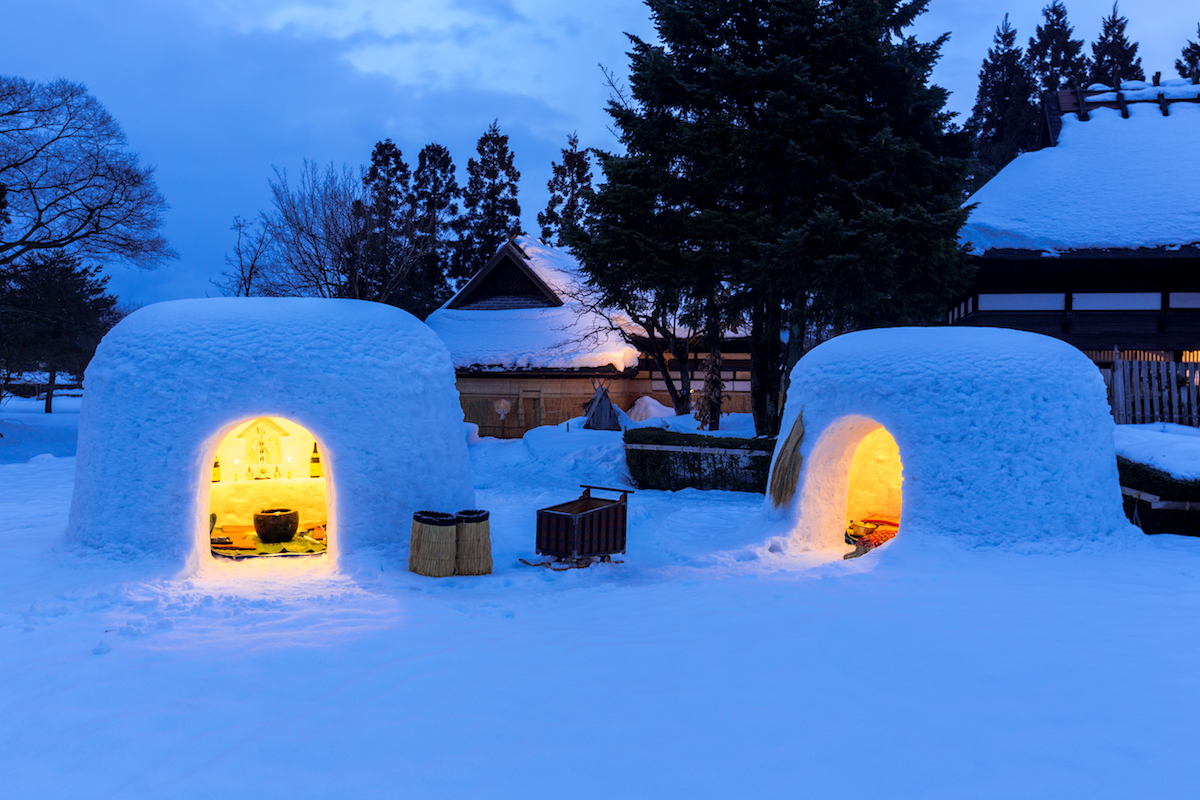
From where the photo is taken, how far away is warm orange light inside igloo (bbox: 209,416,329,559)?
353 inches

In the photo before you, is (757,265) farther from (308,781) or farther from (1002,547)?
(308,781)

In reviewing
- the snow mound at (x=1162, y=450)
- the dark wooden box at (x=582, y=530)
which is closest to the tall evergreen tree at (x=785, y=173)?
the snow mound at (x=1162, y=450)

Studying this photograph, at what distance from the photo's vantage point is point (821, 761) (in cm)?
356

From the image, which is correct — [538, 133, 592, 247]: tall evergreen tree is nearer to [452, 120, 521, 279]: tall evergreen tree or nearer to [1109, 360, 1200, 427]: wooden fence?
[452, 120, 521, 279]: tall evergreen tree

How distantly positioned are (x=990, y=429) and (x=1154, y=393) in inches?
252

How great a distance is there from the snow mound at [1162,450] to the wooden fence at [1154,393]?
218cm

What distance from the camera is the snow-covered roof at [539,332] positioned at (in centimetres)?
1941

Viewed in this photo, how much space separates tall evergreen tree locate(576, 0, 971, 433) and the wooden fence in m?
3.02

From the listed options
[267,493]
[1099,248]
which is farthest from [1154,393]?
[267,493]

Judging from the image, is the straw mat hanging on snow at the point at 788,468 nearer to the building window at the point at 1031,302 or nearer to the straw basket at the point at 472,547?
the straw basket at the point at 472,547

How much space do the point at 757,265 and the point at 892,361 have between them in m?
4.77

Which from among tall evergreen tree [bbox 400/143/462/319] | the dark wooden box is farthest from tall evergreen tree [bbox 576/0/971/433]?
tall evergreen tree [bbox 400/143/462/319]

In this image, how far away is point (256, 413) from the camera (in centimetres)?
730

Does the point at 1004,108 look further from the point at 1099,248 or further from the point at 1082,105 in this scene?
the point at 1099,248
